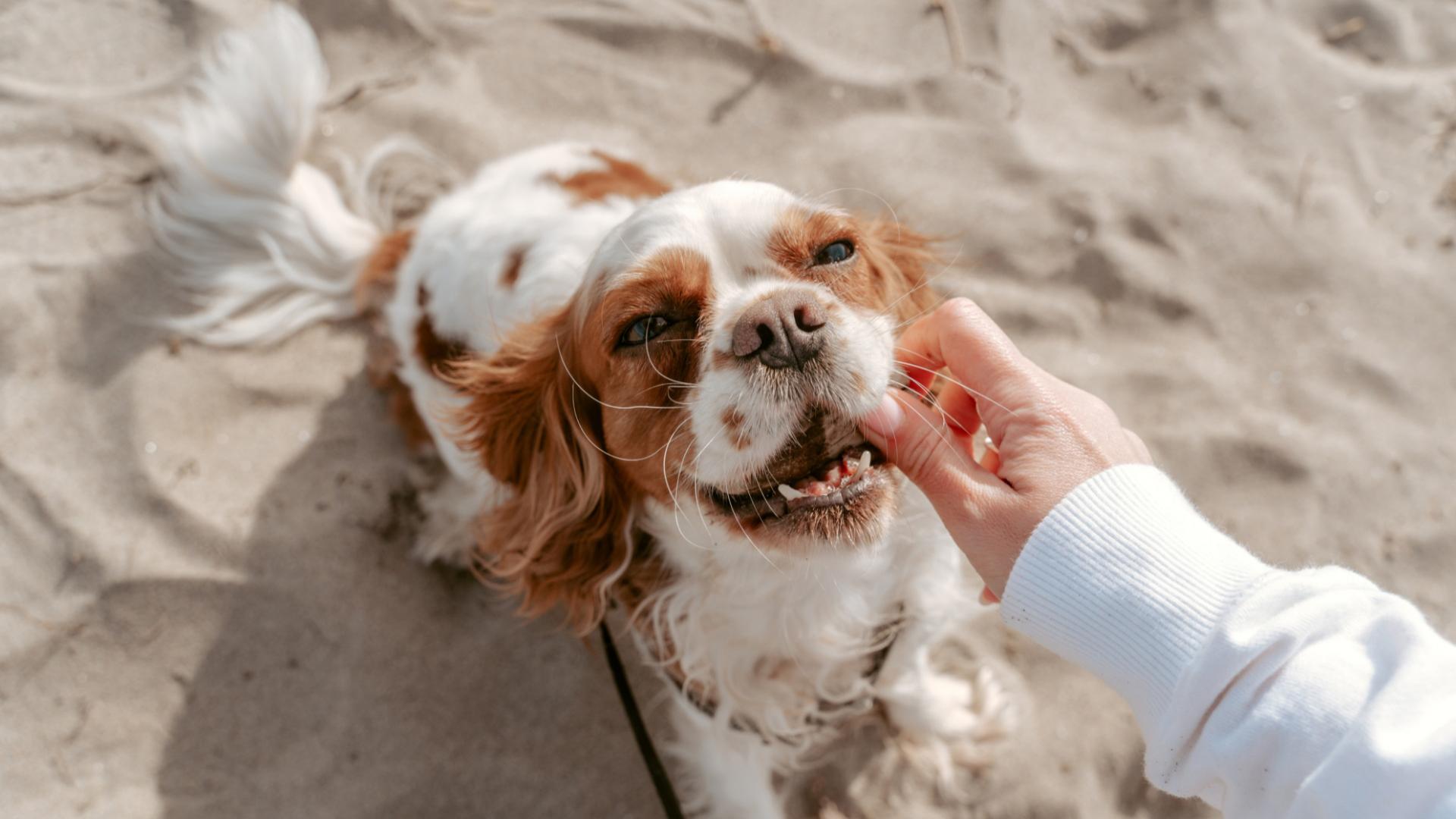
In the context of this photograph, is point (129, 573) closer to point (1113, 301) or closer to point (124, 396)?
point (124, 396)

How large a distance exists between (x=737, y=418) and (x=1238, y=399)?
2.04 metres

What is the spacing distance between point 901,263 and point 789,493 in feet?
2.71

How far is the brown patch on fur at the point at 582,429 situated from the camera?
166cm

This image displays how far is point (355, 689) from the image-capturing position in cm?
248

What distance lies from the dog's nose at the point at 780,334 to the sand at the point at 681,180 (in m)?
1.40

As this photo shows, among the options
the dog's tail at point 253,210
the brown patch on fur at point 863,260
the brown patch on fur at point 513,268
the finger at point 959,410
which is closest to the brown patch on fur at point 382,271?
the dog's tail at point 253,210

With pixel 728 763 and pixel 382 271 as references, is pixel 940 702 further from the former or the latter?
pixel 382 271

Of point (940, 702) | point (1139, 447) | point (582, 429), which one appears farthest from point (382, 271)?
point (1139, 447)

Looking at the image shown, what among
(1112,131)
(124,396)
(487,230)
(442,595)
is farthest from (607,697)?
(1112,131)

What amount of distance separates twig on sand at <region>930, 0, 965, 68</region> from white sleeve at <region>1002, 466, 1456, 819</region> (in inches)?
91.4

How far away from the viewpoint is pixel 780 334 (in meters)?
1.47

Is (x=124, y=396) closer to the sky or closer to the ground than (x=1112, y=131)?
closer to the ground

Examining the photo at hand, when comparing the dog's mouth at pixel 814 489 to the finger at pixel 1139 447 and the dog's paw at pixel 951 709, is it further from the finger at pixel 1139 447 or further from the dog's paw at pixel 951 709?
the dog's paw at pixel 951 709

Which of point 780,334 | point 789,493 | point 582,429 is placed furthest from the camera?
point 582,429
